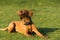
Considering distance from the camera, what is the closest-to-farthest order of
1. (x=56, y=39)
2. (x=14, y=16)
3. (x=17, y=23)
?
(x=56, y=39), (x=17, y=23), (x=14, y=16)

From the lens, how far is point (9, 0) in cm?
1465

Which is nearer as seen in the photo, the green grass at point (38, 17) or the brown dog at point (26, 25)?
the brown dog at point (26, 25)

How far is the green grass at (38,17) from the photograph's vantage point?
728 cm

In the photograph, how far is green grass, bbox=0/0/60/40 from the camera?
7279 millimetres

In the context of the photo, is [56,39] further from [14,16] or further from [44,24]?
[14,16]

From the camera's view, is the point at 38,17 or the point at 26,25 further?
the point at 38,17

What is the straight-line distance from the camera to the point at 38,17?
A: 34.1 feet

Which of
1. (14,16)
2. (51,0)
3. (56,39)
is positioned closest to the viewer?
(56,39)

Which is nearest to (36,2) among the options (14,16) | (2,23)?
(14,16)

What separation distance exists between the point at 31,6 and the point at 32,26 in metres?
6.56

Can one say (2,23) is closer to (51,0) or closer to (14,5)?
(14,5)

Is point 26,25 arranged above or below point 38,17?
above

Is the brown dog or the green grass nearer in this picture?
Result: the brown dog

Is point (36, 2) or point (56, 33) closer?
point (56, 33)
